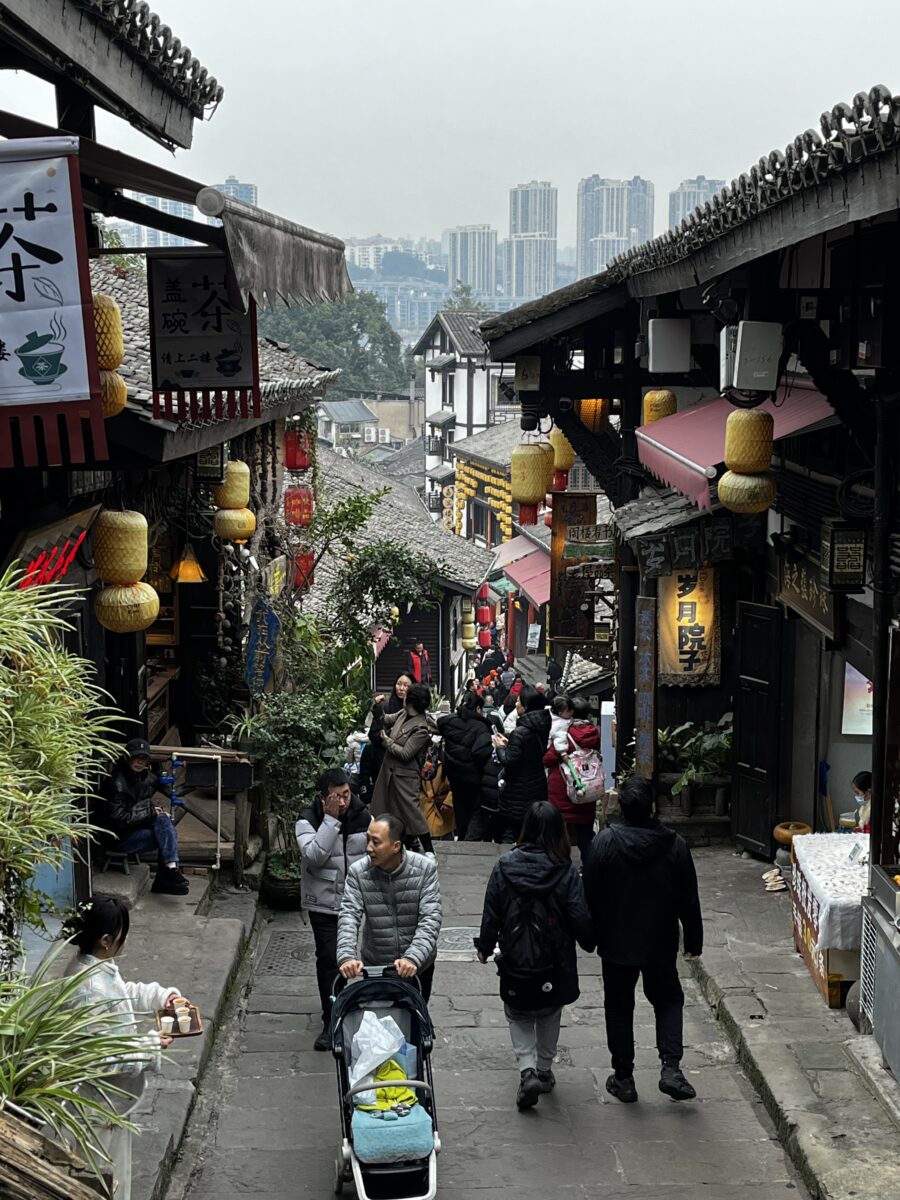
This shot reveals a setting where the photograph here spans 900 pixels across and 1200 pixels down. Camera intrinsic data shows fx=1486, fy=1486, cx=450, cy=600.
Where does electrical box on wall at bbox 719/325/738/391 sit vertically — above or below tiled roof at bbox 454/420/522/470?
above

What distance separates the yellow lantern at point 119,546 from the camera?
10.3 metres

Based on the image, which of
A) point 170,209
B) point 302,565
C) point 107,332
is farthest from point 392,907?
point 170,209

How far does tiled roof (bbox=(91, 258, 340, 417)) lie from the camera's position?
1162cm

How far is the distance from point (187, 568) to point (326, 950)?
7.88m

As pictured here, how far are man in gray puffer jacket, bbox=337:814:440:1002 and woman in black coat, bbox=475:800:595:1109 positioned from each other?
0.43 metres

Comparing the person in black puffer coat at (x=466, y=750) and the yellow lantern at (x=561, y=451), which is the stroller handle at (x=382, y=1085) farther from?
the yellow lantern at (x=561, y=451)

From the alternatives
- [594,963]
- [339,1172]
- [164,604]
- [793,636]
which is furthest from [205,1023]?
[164,604]

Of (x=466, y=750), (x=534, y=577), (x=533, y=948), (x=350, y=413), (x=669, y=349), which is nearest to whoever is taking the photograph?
(x=533, y=948)

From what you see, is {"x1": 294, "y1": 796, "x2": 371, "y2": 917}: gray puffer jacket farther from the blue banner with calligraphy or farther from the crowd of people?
the blue banner with calligraphy

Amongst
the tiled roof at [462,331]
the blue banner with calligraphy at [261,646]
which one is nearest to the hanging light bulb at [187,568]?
the blue banner with calligraphy at [261,646]

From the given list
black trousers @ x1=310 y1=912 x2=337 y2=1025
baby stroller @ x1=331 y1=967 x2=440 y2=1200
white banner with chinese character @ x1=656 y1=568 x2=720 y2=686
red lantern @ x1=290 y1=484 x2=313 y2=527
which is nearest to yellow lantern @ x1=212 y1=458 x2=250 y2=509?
white banner with chinese character @ x1=656 y1=568 x2=720 y2=686

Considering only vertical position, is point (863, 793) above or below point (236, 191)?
below

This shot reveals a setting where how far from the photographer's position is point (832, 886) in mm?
9773

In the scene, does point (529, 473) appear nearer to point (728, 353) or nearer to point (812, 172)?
point (728, 353)
